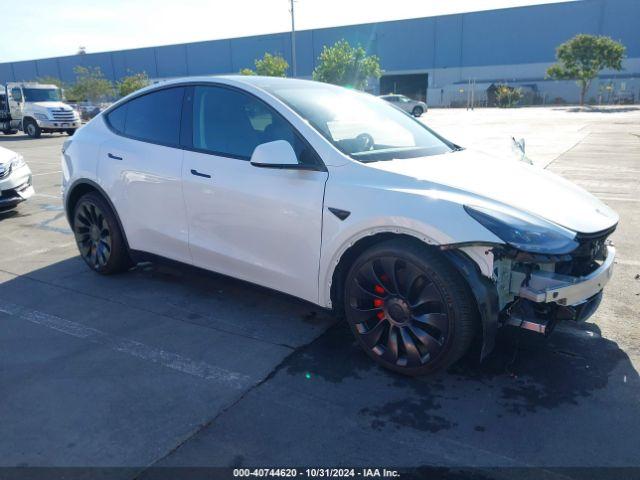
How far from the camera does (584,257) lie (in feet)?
9.36

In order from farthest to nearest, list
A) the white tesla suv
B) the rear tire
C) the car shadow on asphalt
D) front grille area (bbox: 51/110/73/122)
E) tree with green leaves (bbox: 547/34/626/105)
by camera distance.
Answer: tree with green leaves (bbox: 547/34/626/105) < the rear tire < front grille area (bbox: 51/110/73/122) < the white tesla suv < the car shadow on asphalt

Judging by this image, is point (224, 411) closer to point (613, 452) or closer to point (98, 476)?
point (98, 476)

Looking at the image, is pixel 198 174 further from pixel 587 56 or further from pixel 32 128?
pixel 587 56

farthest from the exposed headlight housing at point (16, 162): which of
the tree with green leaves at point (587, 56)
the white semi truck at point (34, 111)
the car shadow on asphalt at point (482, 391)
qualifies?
the tree with green leaves at point (587, 56)

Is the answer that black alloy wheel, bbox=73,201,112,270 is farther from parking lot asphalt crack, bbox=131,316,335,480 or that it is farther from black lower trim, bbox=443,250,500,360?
black lower trim, bbox=443,250,500,360

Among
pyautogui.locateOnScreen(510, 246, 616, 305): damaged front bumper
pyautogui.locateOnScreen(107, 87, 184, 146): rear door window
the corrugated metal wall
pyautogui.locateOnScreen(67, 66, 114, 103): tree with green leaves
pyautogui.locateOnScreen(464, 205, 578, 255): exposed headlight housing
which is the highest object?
the corrugated metal wall

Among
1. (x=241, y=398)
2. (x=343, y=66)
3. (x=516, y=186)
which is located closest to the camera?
(x=241, y=398)

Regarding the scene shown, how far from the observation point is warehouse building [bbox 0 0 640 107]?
57062 millimetres

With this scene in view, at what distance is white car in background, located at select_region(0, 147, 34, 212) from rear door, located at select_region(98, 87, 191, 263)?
338 cm

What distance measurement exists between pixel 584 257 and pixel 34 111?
2551 cm

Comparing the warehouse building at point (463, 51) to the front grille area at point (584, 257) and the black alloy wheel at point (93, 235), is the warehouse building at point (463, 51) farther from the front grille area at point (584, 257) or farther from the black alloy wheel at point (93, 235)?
the front grille area at point (584, 257)

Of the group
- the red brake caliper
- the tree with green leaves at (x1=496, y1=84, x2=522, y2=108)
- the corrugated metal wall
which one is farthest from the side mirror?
the corrugated metal wall

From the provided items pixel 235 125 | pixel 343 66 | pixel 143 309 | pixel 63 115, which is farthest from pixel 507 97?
pixel 143 309

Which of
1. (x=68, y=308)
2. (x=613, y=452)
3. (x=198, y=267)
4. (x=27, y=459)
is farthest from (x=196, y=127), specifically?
(x=613, y=452)
